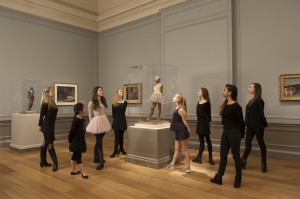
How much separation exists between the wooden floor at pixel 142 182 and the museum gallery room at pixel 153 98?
38mm

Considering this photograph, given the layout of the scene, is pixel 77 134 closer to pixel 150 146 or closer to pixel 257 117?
pixel 150 146

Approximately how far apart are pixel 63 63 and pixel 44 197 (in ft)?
26.0

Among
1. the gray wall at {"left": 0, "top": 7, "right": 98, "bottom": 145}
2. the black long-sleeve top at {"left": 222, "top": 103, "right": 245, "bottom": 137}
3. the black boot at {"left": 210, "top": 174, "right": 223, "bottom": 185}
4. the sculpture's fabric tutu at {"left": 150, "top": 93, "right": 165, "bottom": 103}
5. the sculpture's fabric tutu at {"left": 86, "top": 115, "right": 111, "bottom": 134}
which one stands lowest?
the black boot at {"left": 210, "top": 174, "right": 223, "bottom": 185}

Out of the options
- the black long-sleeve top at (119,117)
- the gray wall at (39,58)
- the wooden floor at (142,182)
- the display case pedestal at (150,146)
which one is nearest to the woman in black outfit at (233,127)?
the wooden floor at (142,182)

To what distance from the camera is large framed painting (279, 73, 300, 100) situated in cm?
655

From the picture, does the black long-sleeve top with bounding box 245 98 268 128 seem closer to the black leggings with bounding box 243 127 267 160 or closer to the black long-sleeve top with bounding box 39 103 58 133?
the black leggings with bounding box 243 127 267 160

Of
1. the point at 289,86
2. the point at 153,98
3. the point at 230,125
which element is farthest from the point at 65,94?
the point at 289,86

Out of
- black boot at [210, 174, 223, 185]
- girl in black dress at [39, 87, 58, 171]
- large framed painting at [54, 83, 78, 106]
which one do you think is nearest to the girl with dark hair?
girl in black dress at [39, 87, 58, 171]

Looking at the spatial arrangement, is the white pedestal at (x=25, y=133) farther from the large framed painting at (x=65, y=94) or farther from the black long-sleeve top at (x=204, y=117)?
the black long-sleeve top at (x=204, y=117)

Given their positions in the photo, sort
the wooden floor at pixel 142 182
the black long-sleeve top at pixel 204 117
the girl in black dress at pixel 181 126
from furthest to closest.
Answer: the black long-sleeve top at pixel 204 117
the girl in black dress at pixel 181 126
the wooden floor at pixel 142 182

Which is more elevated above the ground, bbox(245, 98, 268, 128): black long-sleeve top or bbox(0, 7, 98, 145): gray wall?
bbox(0, 7, 98, 145): gray wall

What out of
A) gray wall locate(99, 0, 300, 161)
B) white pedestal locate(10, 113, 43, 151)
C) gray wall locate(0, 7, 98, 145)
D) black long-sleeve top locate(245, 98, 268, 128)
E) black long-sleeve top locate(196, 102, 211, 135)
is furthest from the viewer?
gray wall locate(0, 7, 98, 145)

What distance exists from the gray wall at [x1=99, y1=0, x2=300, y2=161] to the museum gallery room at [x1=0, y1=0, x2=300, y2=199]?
1.4 inches

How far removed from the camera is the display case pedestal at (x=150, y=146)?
6.07 metres
